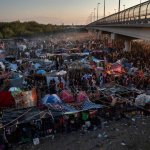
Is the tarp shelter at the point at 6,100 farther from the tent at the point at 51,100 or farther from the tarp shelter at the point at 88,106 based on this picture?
the tarp shelter at the point at 88,106

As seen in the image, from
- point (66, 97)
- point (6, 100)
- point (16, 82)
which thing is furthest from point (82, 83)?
point (6, 100)

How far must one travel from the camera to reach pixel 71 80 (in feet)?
80.1

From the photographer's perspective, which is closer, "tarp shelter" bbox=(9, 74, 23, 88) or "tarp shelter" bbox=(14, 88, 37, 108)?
"tarp shelter" bbox=(14, 88, 37, 108)

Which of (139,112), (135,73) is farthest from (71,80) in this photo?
(139,112)

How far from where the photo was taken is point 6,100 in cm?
1872

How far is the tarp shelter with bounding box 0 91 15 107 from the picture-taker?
18703 millimetres

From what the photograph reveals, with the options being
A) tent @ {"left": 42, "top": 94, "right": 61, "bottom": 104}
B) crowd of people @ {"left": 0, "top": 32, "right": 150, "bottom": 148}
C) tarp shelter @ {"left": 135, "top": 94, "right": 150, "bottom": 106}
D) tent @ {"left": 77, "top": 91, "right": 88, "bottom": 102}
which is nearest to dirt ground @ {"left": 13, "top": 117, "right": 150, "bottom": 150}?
crowd of people @ {"left": 0, "top": 32, "right": 150, "bottom": 148}

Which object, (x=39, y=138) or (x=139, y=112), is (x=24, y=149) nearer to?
(x=39, y=138)

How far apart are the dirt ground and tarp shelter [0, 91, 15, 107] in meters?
4.51

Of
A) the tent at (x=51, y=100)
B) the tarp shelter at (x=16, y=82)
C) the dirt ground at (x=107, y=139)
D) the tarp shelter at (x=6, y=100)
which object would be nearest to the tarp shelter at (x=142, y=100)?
the dirt ground at (x=107, y=139)

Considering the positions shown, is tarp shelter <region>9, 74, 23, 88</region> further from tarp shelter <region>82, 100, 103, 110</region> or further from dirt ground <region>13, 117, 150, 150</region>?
dirt ground <region>13, 117, 150, 150</region>

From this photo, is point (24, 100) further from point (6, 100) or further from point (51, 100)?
point (51, 100)

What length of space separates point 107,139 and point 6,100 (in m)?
7.10

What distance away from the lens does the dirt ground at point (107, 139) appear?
14328 millimetres
